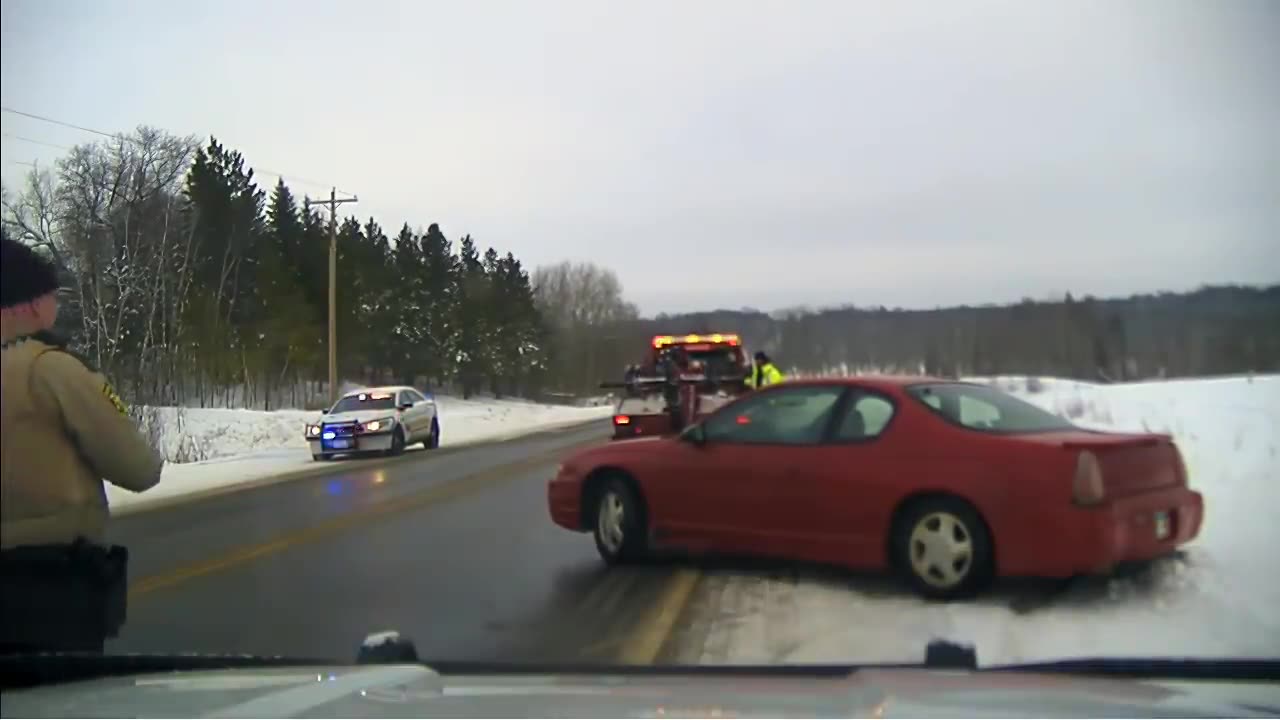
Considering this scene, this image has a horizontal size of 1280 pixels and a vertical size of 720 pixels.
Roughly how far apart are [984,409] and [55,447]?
13.8 feet

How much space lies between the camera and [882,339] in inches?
224

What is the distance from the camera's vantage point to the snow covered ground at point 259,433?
18.9 ft

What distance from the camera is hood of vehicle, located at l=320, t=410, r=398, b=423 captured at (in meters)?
6.86

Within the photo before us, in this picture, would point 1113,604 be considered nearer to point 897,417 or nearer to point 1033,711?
point 897,417

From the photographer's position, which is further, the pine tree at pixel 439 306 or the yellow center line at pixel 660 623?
the pine tree at pixel 439 306

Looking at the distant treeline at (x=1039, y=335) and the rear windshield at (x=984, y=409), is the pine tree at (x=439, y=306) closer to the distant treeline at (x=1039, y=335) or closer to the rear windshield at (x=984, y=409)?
the distant treeline at (x=1039, y=335)

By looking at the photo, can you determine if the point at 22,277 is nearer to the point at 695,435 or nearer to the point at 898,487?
the point at 695,435

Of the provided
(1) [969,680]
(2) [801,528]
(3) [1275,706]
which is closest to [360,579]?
(2) [801,528]

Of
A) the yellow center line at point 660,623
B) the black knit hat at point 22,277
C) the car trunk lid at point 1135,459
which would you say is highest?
the black knit hat at point 22,277

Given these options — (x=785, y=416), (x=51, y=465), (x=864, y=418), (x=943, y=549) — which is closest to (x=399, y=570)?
(x=785, y=416)

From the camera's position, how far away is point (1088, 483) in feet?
16.1

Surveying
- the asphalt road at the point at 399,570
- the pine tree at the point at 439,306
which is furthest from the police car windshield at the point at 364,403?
the asphalt road at the point at 399,570

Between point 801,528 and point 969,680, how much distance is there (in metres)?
2.01

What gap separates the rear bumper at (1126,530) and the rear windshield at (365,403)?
407 cm
